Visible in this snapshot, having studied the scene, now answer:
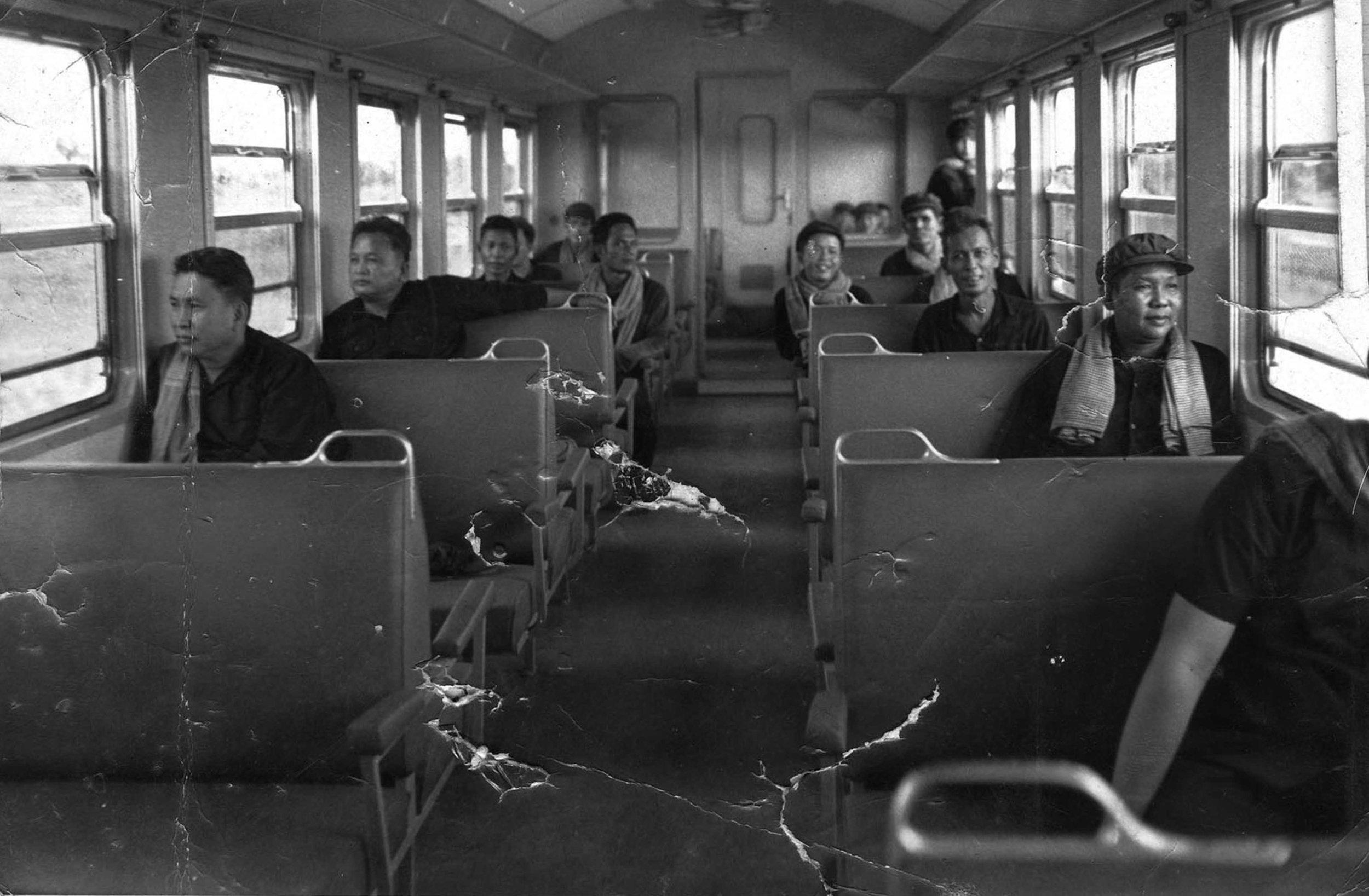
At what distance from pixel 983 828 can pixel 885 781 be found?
0.16 metres

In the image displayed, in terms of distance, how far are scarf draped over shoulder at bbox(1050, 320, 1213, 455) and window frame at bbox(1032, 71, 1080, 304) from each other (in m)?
0.10

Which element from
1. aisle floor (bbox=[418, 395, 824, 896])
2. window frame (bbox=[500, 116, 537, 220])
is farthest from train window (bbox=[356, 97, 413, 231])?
aisle floor (bbox=[418, 395, 824, 896])

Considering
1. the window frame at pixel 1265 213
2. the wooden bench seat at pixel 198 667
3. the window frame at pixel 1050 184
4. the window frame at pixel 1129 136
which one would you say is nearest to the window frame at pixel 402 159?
the wooden bench seat at pixel 198 667

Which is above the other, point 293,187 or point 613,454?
point 293,187

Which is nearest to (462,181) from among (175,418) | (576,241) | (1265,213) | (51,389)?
(576,241)

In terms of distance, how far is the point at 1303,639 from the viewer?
1828 millimetres

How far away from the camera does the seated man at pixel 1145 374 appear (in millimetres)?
1925

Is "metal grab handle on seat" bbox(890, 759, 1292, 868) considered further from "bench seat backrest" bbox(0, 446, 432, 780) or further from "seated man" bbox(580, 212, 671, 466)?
"bench seat backrest" bbox(0, 446, 432, 780)

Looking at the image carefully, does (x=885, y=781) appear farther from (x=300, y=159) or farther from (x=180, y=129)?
(x=180, y=129)

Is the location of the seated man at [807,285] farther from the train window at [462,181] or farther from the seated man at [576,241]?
the train window at [462,181]

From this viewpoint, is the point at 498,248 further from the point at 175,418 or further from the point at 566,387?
the point at 175,418

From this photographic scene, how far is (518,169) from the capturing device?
6.51 feet

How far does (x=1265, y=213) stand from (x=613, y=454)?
1.05 metres

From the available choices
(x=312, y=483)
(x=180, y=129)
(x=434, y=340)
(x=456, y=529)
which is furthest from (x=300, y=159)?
(x=456, y=529)
